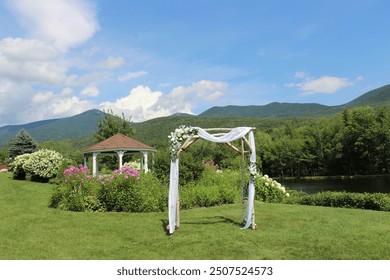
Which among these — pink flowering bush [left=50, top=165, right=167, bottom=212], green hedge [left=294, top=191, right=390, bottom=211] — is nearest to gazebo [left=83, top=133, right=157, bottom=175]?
pink flowering bush [left=50, top=165, right=167, bottom=212]

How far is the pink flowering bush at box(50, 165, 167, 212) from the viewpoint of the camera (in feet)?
35.7

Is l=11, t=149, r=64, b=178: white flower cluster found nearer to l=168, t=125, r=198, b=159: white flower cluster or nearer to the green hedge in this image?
the green hedge

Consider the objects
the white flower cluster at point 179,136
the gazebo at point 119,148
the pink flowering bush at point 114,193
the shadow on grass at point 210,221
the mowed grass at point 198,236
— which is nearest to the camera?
the mowed grass at point 198,236

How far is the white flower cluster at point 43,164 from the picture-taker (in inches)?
902

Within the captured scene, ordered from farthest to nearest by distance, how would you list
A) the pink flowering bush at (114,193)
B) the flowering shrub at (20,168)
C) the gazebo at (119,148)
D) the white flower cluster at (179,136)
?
the flowering shrub at (20,168) < the gazebo at (119,148) < the pink flowering bush at (114,193) < the white flower cluster at (179,136)

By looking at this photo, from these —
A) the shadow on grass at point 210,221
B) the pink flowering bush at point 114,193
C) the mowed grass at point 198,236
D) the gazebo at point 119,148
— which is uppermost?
the gazebo at point 119,148

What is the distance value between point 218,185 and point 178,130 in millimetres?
5689

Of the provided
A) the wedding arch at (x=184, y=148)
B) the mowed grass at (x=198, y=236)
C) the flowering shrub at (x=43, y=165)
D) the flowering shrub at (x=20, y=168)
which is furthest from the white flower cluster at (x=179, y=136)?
the flowering shrub at (x=20, y=168)

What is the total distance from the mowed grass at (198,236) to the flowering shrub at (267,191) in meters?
4.41

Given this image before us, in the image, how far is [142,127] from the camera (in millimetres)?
113688

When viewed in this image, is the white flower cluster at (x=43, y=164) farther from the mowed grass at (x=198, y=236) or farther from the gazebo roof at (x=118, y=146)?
the mowed grass at (x=198, y=236)

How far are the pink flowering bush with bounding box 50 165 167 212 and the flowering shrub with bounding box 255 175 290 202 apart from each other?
5133 millimetres

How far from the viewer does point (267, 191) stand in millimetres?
15289

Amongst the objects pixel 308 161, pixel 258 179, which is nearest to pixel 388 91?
pixel 308 161
